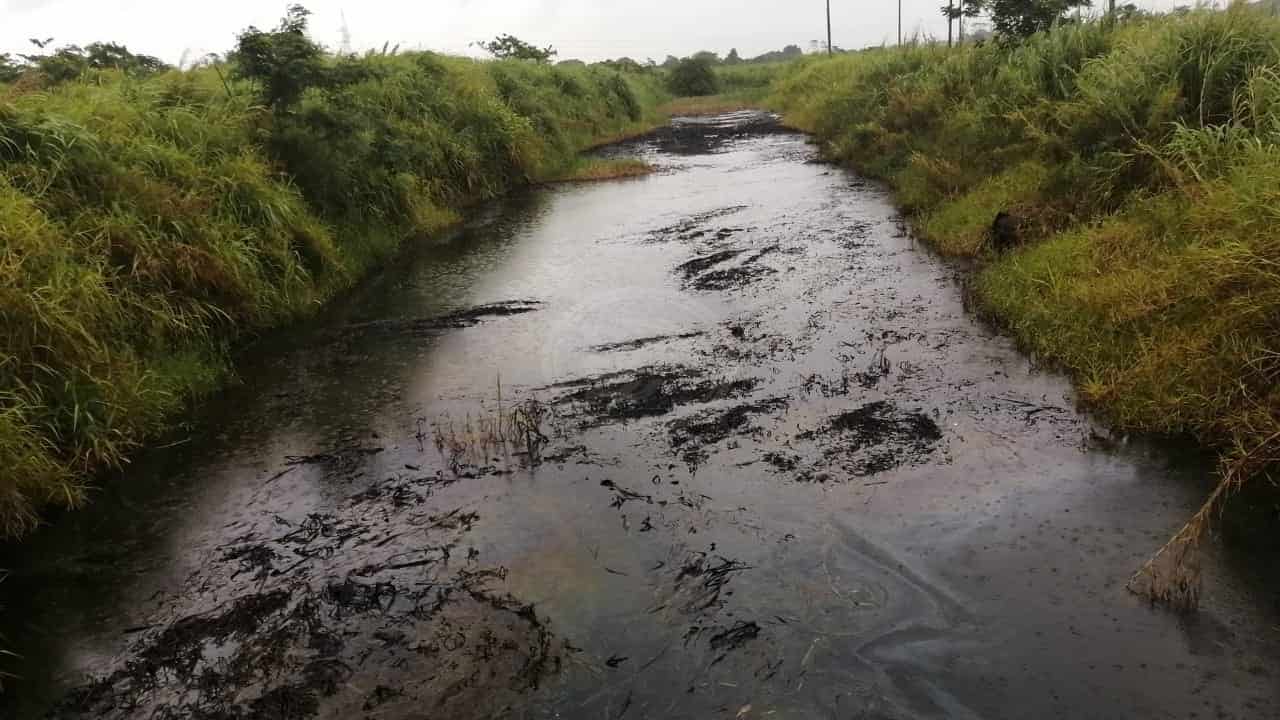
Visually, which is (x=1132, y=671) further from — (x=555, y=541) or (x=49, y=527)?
(x=49, y=527)

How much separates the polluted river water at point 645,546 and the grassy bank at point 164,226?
0.48 metres

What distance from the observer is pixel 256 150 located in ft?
34.8

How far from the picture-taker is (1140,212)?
311 inches

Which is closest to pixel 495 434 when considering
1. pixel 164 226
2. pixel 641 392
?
pixel 641 392

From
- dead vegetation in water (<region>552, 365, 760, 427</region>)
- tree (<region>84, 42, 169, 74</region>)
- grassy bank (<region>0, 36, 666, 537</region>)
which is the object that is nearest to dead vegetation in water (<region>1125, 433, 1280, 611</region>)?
dead vegetation in water (<region>552, 365, 760, 427</region>)

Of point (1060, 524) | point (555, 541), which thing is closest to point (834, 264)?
point (1060, 524)

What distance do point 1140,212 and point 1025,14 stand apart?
8.54 m

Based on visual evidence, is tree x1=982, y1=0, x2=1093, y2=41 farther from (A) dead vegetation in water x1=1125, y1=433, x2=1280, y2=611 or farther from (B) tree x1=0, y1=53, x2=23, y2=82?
(B) tree x1=0, y1=53, x2=23, y2=82

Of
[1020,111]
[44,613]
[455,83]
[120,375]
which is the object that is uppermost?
[455,83]

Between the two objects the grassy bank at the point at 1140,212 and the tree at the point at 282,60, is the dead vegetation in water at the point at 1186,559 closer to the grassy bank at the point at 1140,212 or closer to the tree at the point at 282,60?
the grassy bank at the point at 1140,212

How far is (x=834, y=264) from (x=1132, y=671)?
24.5ft

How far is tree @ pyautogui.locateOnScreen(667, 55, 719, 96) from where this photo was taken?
5447 centimetres

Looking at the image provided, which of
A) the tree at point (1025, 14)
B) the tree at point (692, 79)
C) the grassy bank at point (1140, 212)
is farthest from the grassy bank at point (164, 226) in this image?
the tree at point (692, 79)

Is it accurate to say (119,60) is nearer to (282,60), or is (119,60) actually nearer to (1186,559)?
(282,60)
